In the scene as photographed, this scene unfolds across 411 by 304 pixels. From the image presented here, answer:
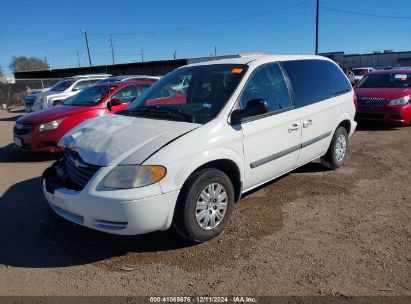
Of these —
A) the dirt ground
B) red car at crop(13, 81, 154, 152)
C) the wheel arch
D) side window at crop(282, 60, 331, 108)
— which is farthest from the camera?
red car at crop(13, 81, 154, 152)

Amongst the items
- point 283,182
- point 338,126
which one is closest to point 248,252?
point 283,182

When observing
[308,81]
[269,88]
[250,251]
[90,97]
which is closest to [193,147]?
[250,251]

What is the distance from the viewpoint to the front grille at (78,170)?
10.7 feet

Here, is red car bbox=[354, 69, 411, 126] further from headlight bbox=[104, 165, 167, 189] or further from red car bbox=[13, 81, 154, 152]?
headlight bbox=[104, 165, 167, 189]

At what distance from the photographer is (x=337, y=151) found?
565 cm

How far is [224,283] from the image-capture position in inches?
116

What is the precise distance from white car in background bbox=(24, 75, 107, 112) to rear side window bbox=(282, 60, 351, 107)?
10.3 meters

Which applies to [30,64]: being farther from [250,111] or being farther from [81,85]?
[250,111]

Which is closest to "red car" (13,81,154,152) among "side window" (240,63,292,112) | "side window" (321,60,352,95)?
"side window" (240,63,292,112)

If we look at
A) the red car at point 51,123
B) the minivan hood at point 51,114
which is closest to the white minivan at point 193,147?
the red car at point 51,123

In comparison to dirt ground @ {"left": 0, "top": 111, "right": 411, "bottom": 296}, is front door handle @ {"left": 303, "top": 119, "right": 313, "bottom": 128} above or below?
above

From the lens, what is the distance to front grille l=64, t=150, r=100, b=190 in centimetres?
327

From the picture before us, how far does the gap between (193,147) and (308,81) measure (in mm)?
2332

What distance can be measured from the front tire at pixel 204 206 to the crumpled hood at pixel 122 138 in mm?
475
